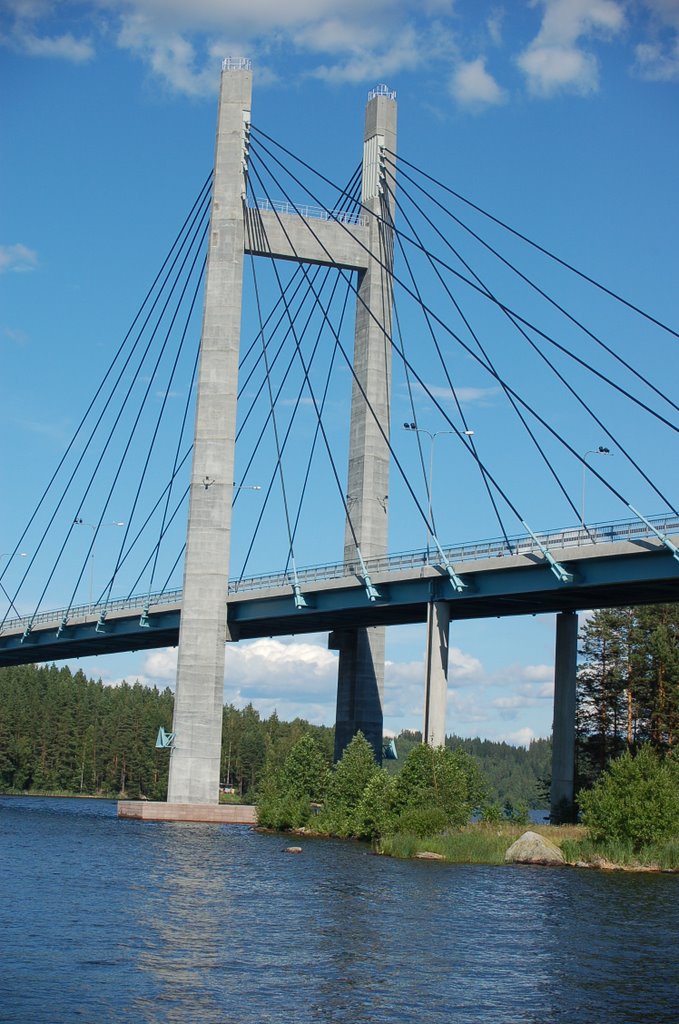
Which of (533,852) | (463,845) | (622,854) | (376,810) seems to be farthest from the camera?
(376,810)

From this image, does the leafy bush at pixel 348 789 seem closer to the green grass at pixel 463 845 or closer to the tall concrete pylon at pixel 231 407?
the green grass at pixel 463 845

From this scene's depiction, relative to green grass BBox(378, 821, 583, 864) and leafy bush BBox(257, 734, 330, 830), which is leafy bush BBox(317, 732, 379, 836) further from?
green grass BBox(378, 821, 583, 864)

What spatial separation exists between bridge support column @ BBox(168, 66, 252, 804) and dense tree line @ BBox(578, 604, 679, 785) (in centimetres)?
2330

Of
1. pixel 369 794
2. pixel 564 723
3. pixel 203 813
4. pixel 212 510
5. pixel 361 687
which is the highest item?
pixel 212 510

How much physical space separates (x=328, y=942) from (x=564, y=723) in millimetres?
43159

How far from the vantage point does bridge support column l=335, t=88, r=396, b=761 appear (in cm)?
9494

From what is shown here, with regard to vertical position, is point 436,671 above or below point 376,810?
above

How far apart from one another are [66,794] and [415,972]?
151 meters

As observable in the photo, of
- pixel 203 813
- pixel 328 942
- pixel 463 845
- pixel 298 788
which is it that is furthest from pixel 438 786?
pixel 328 942

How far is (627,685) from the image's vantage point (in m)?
89.2

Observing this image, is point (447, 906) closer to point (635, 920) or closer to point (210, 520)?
point (635, 920)

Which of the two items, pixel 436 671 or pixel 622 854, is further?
pixel 436 671

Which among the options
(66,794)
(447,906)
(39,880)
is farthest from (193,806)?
(66,794)

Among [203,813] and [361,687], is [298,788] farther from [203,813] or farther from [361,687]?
[361,687]
